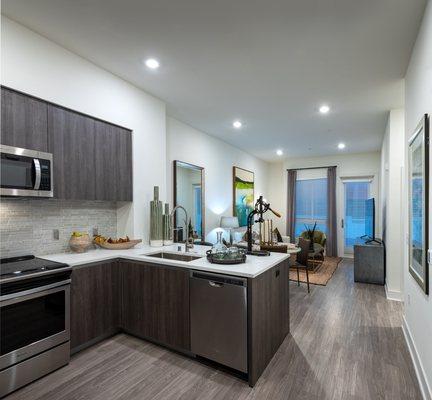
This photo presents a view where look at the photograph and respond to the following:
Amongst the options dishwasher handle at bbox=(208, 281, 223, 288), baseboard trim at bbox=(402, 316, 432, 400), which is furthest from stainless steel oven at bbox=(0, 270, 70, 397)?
baseboard trim at bbox=(402, 316, 432, 400)

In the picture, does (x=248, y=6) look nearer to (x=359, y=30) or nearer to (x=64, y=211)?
(x=359, y=30)

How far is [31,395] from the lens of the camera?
198 centimetres

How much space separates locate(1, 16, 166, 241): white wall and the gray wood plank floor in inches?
57.3

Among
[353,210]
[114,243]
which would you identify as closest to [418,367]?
[114,243]

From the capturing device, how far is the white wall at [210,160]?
14.9ft

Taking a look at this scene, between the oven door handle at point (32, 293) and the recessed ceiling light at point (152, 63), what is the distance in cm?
231

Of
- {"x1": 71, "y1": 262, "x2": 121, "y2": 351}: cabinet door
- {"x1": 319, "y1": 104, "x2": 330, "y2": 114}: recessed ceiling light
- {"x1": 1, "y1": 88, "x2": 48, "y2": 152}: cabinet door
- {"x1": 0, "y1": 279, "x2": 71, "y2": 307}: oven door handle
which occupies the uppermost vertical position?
{"x1": 319, "y1": 104, "x2": 330, "y2": 114}: recessed ceiling light

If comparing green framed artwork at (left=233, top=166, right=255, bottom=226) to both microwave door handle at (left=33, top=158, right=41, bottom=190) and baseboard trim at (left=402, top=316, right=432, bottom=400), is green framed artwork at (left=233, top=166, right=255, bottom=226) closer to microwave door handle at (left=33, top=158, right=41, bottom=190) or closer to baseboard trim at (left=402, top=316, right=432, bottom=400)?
baseboard trim at (left=402, top=316, right=432, bottom=400)

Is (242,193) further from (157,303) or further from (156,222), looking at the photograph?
(157,303)

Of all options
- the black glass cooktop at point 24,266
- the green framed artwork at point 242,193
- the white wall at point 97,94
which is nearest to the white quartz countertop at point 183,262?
the black glass cooktop at point 24,266

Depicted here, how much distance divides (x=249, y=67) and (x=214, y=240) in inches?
138

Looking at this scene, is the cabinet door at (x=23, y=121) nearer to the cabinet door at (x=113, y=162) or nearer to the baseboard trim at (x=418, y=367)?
the cabinet door at (x=113, y=162)

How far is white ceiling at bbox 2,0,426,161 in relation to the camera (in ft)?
6.88

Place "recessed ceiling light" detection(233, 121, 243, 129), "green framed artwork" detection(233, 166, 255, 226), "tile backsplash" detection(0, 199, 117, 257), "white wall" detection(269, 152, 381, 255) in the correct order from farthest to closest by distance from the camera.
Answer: "white wall" detection(269, 152, 381, 255) < "green framed artwork" detection(233, 166, 255, 226) < "recessed ceiling light" detection(233, 121, 243, 129) < "tile backsplash" detection(0, 199, 117, 257)
